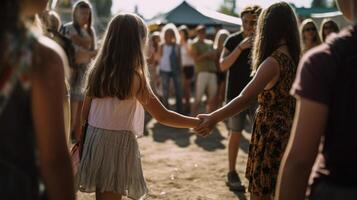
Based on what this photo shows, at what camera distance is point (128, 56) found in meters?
3.17

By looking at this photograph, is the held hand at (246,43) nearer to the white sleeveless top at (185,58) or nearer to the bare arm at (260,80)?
the bare arm at (260,80)

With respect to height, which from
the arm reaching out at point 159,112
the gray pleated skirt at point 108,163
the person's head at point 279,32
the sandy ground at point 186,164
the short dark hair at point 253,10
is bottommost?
the sandy ground at point 186,164

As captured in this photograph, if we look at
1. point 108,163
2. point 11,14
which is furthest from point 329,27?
point 11,14

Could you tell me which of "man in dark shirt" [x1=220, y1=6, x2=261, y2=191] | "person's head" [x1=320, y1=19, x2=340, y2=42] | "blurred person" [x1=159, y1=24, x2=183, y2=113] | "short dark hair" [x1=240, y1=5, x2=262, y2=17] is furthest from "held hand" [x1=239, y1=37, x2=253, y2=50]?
"blurred person" [x1=159, y1=24, x2=183, y2=113]

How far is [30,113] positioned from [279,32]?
2203mm

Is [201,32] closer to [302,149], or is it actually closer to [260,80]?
[260,80]

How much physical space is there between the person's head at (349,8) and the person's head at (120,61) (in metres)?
1.49

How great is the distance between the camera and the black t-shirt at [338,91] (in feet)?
5.39

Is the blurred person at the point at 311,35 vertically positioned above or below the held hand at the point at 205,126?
above

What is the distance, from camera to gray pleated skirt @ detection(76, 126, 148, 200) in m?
3.25

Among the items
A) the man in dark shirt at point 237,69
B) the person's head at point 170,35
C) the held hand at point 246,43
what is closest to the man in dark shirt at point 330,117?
the held hand at point 246,43

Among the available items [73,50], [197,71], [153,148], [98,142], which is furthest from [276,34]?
[197,71]

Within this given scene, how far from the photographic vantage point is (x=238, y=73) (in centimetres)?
548

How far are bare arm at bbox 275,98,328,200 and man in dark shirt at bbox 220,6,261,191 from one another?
11.3ft
